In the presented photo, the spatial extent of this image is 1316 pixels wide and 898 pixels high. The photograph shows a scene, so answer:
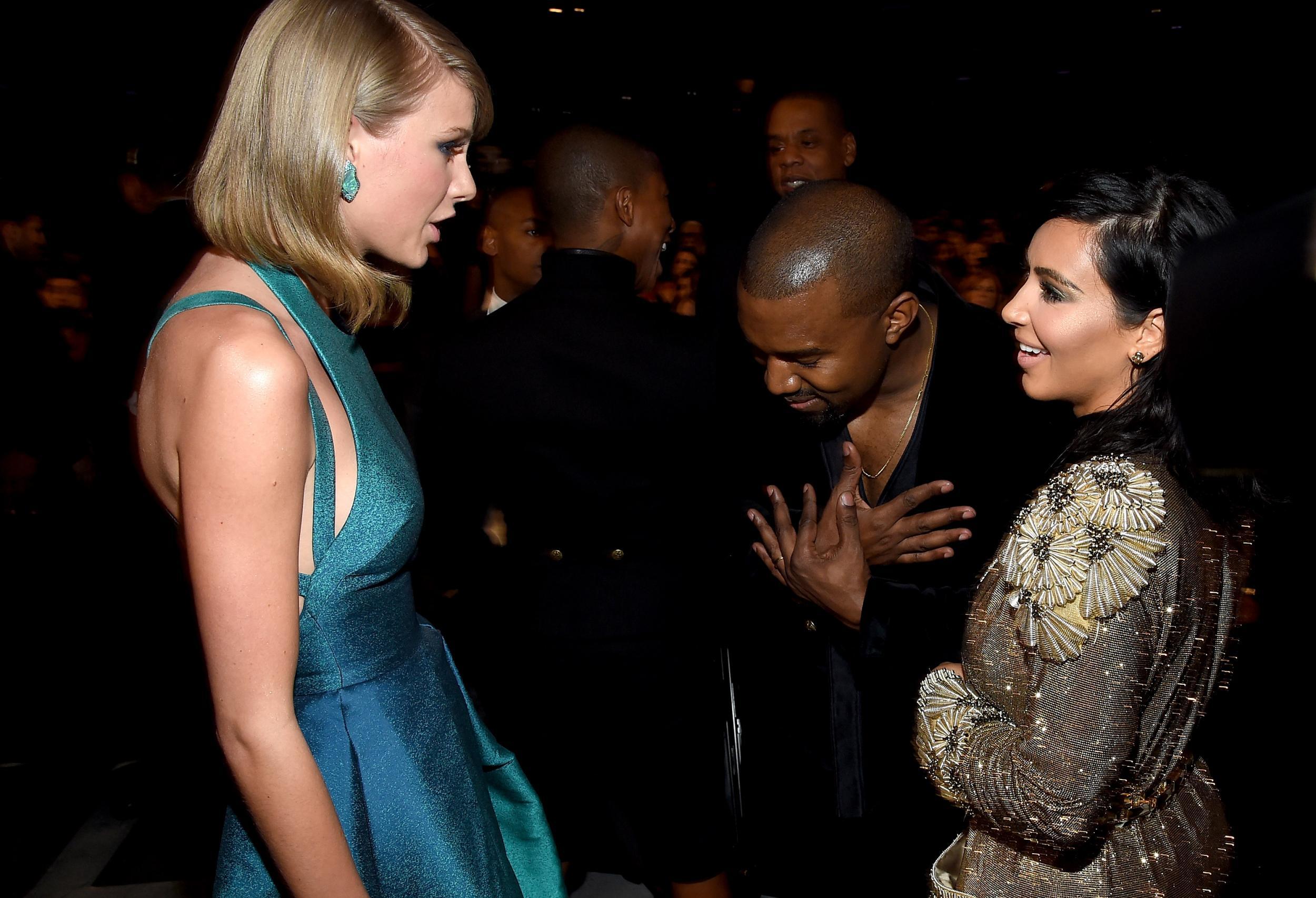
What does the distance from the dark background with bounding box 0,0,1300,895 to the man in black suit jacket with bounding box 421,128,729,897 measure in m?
0.32

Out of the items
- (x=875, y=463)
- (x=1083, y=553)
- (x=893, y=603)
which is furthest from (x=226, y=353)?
(x=875, y=463)

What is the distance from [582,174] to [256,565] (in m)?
1.63

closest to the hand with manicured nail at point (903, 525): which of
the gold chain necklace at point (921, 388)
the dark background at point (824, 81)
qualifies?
the gold chain necklace at point (921, 388)

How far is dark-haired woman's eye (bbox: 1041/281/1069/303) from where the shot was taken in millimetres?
1273

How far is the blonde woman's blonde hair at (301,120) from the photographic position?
39.1 inches

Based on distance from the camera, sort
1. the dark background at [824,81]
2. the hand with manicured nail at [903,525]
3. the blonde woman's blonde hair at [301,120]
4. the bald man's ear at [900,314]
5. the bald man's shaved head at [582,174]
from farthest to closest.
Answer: the dark background at [824,81] < the bald man's shaved head at [582,174] < the bald man's ear at [900,314] < the hand with manicured nail at [903,525] < the blonde woman's blonde hair at [301,120]

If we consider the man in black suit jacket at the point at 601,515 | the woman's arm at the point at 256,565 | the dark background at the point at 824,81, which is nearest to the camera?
the woman's arm at the point at 256,565

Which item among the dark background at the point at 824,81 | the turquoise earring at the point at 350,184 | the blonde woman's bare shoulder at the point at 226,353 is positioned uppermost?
the dark background at the point at 824,81

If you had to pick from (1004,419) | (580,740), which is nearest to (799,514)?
(1004,419)

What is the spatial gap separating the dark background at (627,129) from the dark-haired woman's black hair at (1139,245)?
0.25ft

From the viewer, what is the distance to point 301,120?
0.99 meters

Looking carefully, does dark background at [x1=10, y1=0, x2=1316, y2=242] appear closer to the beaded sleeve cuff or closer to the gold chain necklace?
the gold chain necklace

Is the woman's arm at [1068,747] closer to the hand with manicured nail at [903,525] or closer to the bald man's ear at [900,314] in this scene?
the hand with manicured nail at [903,525]

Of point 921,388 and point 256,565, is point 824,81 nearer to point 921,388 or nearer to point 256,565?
point 921,388
